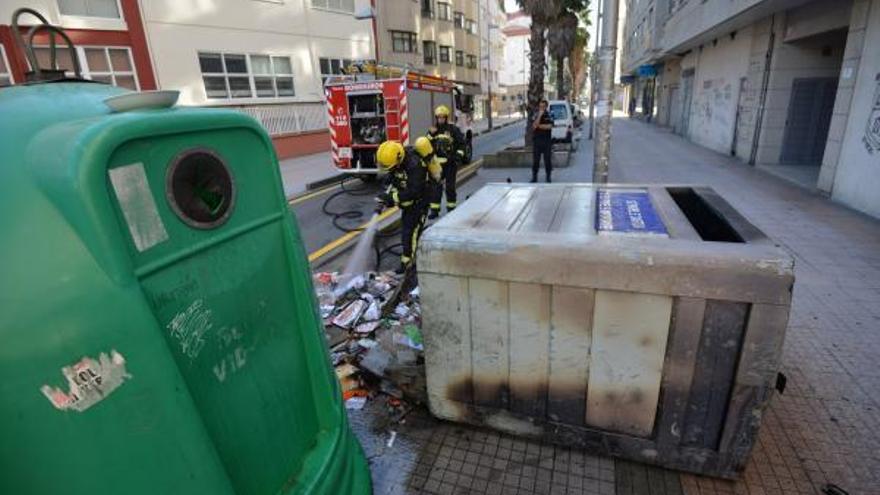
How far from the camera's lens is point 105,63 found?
12719 millimetres

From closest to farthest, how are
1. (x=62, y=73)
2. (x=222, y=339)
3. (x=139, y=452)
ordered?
(x=139, y=452), (x=222, y=339), (x=62, y=73)

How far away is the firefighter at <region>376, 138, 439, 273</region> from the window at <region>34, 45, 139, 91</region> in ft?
39.3

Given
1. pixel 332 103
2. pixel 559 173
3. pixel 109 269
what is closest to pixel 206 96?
pixel 332 103

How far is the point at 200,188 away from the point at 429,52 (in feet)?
102

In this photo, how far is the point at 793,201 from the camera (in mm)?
8031

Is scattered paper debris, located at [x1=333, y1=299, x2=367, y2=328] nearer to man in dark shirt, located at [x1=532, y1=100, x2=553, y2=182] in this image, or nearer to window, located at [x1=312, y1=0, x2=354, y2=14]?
man in dark shirt, located at [x1=532, y1=100, x2=553, y2=182]

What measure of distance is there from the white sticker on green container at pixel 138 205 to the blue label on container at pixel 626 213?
2.12m

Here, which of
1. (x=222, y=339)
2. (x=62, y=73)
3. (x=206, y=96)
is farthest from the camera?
(x=206, y=96)

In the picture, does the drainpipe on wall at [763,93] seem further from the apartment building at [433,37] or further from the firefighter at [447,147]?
the apartment building at [433,37]

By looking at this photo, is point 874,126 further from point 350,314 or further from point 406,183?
point 350,314

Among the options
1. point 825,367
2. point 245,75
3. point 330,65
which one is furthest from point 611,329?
point 330,65

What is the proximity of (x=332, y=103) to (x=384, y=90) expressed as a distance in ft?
4.53

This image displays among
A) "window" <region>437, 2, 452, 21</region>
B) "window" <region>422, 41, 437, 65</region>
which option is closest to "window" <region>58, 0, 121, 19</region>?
"window" <region>422, 41, 437, 65</region>

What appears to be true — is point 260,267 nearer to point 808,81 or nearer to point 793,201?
point 793,201
